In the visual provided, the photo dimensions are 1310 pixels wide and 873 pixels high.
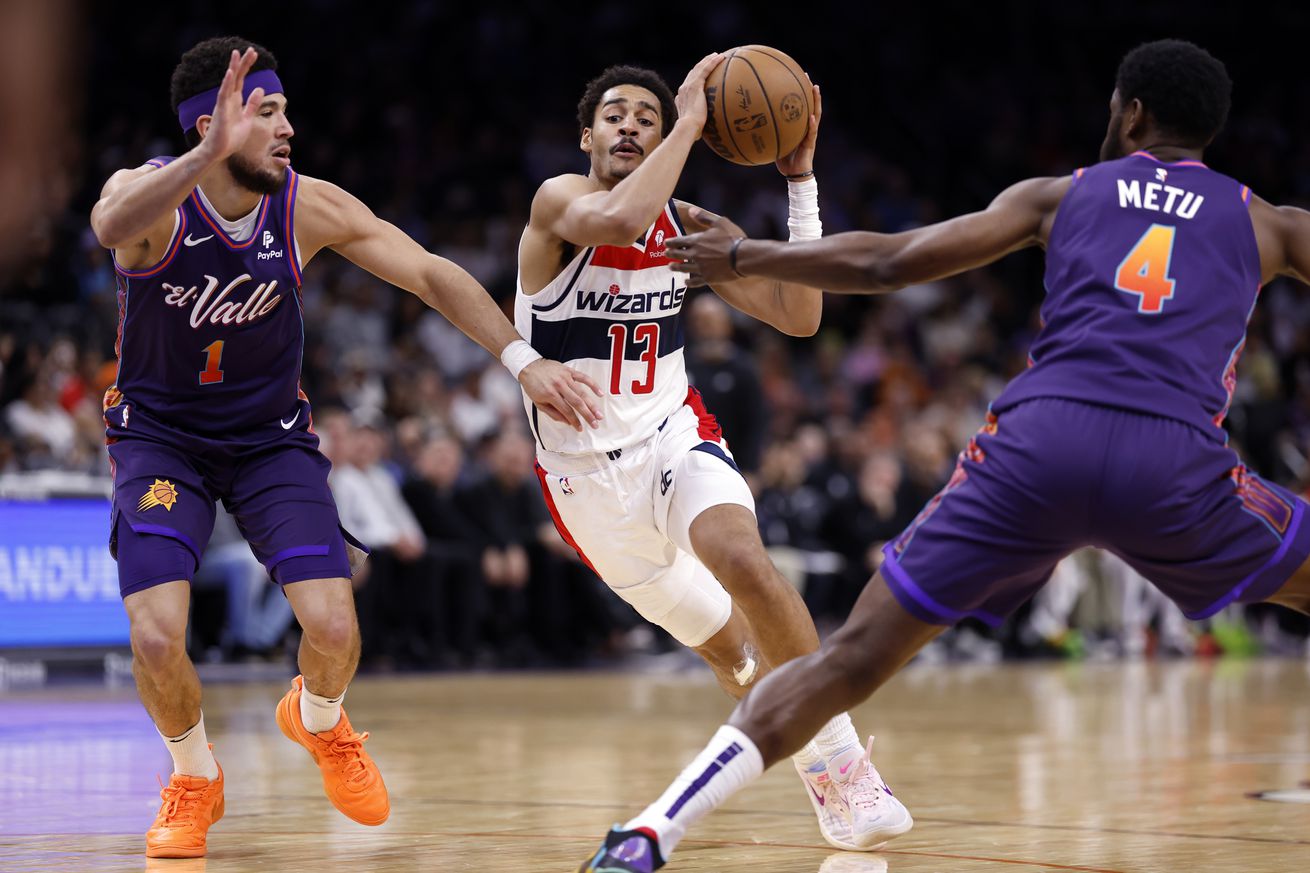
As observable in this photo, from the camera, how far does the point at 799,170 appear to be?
556 centimetres

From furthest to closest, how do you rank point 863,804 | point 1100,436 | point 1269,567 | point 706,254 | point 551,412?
point 551,412
point 863,804
point 706,254
point 1269,567
point 1100,436

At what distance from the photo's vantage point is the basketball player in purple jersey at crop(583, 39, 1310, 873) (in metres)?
3.90

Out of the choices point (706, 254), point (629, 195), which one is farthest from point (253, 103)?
point (706, 254)

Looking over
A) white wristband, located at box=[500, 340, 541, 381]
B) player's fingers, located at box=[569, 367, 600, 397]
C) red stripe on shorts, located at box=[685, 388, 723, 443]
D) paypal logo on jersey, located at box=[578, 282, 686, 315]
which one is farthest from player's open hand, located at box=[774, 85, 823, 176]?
white wristband, located at box=[500, 340, 541, 381]

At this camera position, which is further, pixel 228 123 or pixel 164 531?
pixel 164 531

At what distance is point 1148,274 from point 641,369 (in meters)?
2.07

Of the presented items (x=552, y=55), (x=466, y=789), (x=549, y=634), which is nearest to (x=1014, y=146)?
(x=552, y=55)

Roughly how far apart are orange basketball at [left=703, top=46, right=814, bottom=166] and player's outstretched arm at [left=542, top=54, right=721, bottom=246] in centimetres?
8

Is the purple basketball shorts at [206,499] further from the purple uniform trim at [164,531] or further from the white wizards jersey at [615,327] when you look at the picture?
the white wizards jersey at [615,327]

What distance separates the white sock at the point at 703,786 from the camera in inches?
151

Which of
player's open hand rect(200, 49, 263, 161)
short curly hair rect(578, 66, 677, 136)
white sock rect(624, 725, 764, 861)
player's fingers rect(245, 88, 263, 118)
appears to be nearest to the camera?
white sock rect(624, 725, 764, 861)

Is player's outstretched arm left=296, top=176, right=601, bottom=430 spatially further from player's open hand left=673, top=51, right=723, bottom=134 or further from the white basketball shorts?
player's open hand left=673, top=51, right=723, bottom=134

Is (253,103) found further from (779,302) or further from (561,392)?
(779,302)

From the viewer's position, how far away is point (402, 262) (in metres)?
5.55
